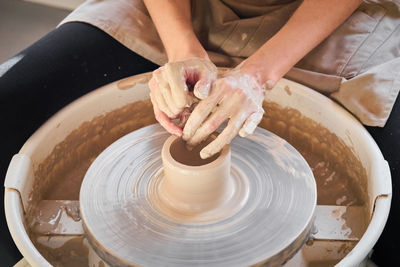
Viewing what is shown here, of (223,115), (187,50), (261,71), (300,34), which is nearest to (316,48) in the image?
(300,34)

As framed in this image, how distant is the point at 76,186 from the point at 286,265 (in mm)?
694

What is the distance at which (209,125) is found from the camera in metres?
1.15

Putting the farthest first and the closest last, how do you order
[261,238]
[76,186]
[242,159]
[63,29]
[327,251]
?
[63,29]
[76,186]
[242,159]
[327,251]
[261,238]

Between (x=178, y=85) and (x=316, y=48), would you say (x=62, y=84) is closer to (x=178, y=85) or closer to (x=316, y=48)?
(x=178, y=85)

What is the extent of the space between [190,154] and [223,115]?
0.49 ft

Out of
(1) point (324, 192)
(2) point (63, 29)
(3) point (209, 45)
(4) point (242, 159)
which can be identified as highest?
(2) point (63, 29)

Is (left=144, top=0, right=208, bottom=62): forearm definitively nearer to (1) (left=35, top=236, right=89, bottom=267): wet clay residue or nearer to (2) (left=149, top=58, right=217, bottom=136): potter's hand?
(2) (left=149, top=58, right=217, bottom=136): potter's hand

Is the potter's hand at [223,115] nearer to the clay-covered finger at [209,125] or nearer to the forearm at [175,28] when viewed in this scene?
the clay-covered finger at [209,125]

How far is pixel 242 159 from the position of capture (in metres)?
1.34

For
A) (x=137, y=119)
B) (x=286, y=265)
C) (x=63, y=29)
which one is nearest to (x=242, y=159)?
(x=286, y=265)

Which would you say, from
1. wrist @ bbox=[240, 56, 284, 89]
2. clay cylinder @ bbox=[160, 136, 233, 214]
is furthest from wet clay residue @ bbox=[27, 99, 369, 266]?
clay cylinder @ bbox=[160, 136, 233, 214]

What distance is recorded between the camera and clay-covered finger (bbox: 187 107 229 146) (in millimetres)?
1151

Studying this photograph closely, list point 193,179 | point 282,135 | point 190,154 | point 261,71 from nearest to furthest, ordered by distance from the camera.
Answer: point 193,179
point 190,154
point 261,71
point 282,135

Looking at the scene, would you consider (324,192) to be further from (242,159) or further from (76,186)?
(76,186)
